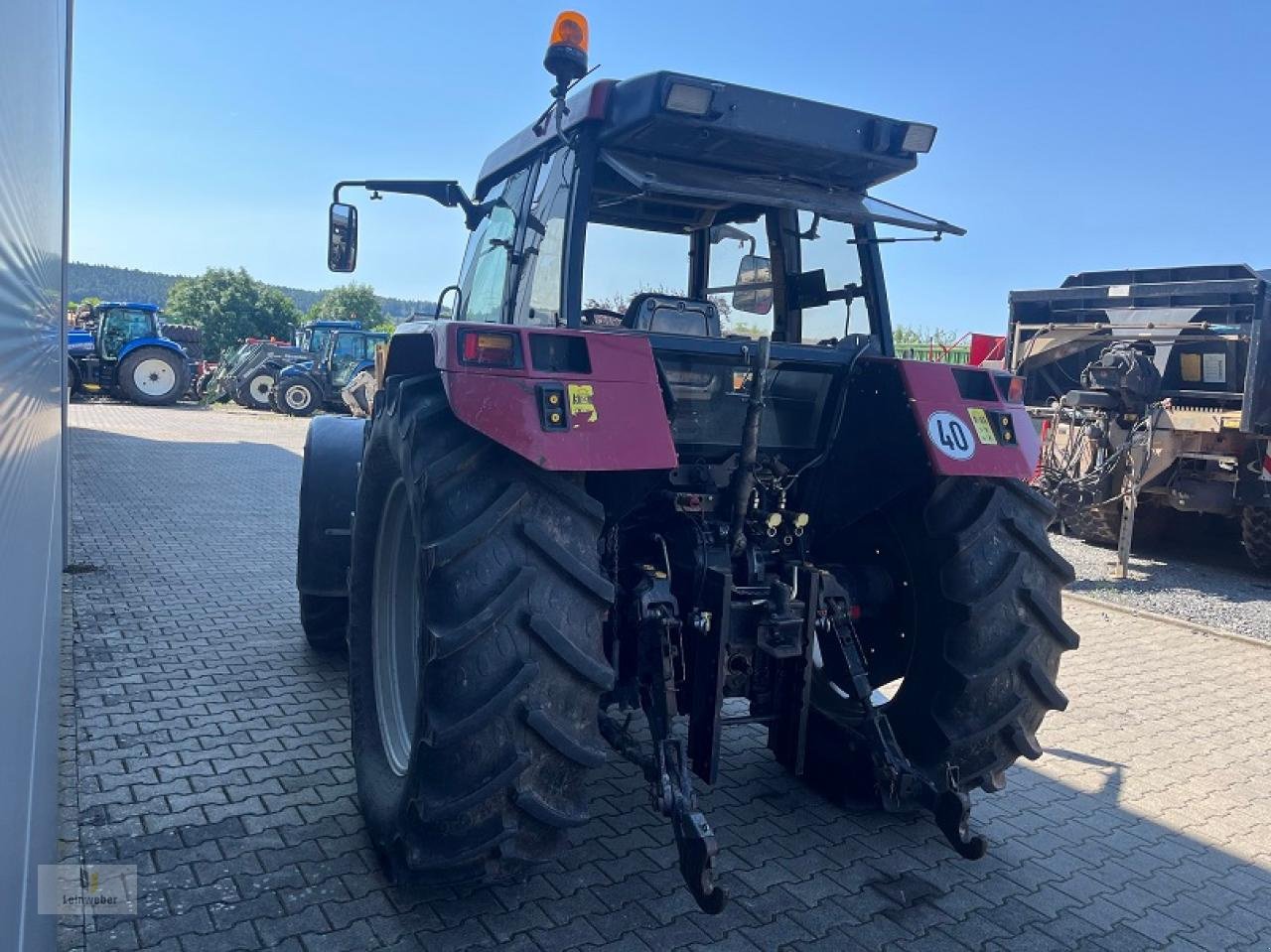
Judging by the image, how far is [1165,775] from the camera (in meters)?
4.38

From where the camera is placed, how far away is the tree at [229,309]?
49125 millimetres

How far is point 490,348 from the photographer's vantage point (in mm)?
2719

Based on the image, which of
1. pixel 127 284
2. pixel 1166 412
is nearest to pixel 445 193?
pixel 1166 412

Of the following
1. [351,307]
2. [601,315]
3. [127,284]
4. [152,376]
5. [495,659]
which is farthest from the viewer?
[127,284]

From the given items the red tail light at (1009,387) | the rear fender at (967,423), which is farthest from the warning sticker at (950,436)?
the red tail light at (1009,387)

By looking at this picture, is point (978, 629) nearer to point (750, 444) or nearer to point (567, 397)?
point (750, 444)

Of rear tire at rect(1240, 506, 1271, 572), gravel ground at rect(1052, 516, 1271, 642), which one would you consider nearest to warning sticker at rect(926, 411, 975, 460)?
gravel ground at rect(1052, 516, 1271, 642)

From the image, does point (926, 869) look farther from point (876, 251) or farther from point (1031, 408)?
point (1031, 408)

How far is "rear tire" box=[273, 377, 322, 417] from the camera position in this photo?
22797mm

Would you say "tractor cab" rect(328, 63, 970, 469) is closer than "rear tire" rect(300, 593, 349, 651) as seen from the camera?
Yes

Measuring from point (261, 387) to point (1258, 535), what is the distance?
69.5ft

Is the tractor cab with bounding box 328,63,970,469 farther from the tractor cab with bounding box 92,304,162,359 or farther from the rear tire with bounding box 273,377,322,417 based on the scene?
the tractor cab with bounding box 92,304,162,359

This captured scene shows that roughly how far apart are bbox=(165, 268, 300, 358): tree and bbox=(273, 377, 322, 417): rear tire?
1121 inches

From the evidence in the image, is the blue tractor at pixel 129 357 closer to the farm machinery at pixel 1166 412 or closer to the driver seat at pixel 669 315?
the farm machinery at pixel 1166 412
